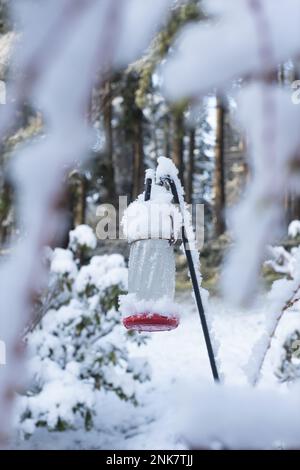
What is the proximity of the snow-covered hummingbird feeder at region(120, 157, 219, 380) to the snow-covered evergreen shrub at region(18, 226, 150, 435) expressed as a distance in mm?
2790

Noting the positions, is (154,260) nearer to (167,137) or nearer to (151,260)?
(151,260)

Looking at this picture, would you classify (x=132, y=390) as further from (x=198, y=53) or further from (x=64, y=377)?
(x=198, y=53)

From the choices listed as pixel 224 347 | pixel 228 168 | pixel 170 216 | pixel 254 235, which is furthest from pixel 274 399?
pixel 228 168

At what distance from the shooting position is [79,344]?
454 cm

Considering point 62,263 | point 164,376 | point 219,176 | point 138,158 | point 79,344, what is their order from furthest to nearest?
1. point 138,158
2. point 219,176
3. point 164,376
4. point 79,344
5. point 62,263

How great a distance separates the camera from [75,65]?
1.21 ft

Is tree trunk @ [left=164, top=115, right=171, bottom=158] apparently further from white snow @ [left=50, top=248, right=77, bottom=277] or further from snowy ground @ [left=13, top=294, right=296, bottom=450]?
white snow @ [left=50, top=248, right=77, bottom=277]

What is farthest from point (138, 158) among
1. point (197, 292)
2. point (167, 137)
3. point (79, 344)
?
point (197, 292)

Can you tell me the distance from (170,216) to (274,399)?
96 centimetres

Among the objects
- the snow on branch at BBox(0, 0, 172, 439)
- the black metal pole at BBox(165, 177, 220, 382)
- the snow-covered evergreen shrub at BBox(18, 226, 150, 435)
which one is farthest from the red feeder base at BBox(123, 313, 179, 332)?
the snow-covered evergreen shrub at BBox(18, 226, 150, 435)

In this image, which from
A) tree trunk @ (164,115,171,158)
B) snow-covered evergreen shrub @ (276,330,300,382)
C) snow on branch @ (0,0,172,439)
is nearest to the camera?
snow on branch @ (0,0,172,439)

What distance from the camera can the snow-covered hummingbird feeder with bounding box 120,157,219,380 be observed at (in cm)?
129

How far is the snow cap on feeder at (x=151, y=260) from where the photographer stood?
129cm

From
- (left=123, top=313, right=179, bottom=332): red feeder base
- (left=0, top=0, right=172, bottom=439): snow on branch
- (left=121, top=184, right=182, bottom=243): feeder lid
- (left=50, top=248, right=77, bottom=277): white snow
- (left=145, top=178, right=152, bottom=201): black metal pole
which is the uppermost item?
(left=50, top=248, right=77, bottom=277): white snow
